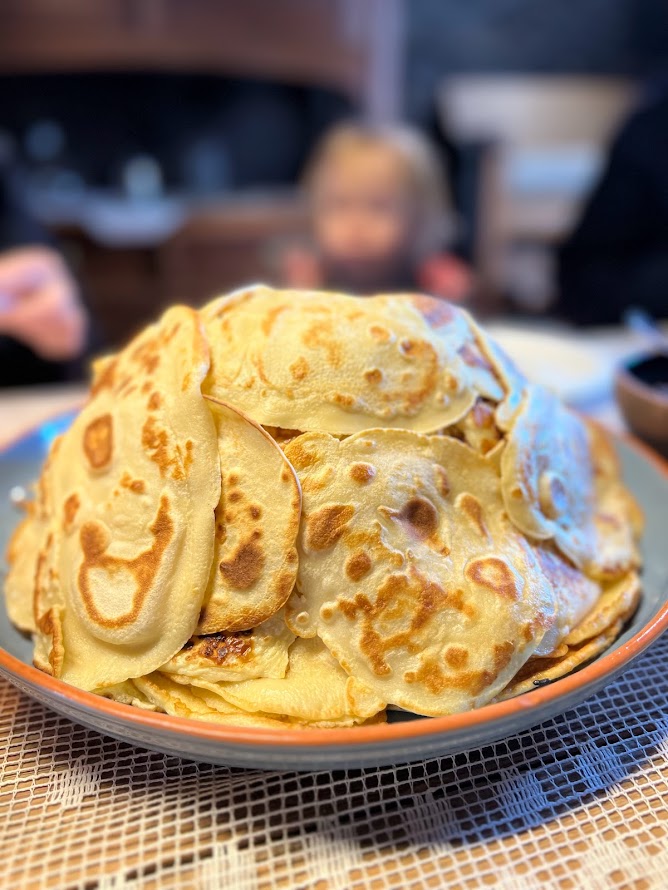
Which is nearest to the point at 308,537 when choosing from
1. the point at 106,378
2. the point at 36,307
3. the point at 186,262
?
the point at 106,378

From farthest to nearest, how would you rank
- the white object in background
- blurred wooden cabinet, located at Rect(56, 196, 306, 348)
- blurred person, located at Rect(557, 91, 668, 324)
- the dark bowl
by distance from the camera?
1. blurred wooden cabinet, located at Rect(56, 196, 306, 348)
2. blurred person, located at Rect(557, 91, 668, 324)
3. the white object in background
4. the dark bowl

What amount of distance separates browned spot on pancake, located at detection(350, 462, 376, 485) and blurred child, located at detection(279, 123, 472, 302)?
1718mm

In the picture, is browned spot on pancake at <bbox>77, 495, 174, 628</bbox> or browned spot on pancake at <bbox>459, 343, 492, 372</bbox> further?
browned spot on pancake at <bbox>459, 343, 492, 372</bbox>

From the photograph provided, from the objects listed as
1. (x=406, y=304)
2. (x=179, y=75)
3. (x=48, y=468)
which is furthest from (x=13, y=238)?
(x=179, y=75)

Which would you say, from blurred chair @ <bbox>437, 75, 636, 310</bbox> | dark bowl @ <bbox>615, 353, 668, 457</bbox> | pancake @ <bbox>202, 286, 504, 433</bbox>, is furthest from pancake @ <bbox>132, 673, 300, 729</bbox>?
blurred chair @ <bbox>437, 75, 636, 310</bbox>

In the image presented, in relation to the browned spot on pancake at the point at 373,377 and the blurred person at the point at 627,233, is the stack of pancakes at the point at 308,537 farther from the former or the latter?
the blurred person at the point at 627,233

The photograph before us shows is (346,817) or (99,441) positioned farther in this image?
(99,441)

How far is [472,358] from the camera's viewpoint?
765 mm

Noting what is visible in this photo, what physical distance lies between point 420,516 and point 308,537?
0.37 feet

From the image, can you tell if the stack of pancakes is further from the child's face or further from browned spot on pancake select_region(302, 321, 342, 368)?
the child's face

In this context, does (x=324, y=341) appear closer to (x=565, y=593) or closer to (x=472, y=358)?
(x=472, y=358)

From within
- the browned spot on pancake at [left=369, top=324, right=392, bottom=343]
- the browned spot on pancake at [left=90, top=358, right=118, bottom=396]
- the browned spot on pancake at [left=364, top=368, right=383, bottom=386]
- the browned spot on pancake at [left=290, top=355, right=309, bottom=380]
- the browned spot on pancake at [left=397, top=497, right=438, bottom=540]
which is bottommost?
the browned spot on pancake at [left=397, top=497, right=438, bottom=540]

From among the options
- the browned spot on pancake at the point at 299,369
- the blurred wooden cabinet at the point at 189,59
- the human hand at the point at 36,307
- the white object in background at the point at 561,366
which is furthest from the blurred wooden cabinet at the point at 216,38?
the browned spot on pancake at the point at 299,369

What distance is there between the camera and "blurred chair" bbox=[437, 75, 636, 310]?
4.87 metres
